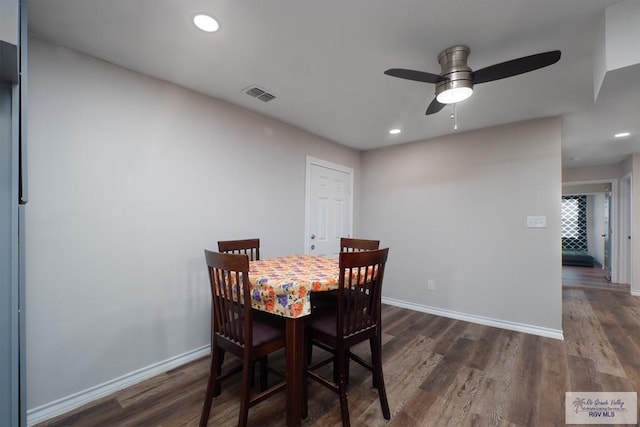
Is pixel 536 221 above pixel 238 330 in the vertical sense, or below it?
above

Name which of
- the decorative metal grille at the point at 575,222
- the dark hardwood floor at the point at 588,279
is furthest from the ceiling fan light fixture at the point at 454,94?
the decorative metal grille at the point at 575,222

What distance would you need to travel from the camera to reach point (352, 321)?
1.63 m

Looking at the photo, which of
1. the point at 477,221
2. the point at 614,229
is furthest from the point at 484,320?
the point at 614,229

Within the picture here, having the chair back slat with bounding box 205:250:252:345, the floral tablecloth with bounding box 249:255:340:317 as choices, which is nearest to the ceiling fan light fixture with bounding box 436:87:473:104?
the floral tablecloth with bounding box 249:255:340:317

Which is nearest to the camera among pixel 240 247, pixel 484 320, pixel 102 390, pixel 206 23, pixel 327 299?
pixel 206 23

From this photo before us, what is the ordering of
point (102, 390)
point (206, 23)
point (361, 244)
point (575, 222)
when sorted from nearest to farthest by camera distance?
point (206, 23) < point (102, 390) < point (361, 244) < point (575, 222)

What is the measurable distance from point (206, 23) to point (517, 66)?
181 cm

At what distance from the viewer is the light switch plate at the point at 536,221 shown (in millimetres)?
2924

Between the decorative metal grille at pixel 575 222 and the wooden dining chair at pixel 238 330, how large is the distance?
10.4 m

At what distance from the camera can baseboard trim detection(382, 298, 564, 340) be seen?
2876 mm

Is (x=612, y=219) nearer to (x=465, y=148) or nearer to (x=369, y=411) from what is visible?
(x=465, y=148)

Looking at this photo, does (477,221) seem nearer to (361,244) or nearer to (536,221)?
(536,221)

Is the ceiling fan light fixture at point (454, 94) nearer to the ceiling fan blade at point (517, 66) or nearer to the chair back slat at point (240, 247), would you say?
the ceiling fan blade at point (517, 66)

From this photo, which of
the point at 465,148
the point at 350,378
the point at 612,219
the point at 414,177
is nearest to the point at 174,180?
the point at 350,378
